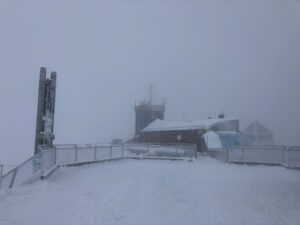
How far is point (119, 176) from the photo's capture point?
13.5m

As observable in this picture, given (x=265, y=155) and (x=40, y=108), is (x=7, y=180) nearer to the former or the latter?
(x=40, y=108)

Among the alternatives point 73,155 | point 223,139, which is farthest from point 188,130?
point 73,155

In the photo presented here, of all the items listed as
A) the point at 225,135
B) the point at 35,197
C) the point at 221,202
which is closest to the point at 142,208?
the point at 221,202

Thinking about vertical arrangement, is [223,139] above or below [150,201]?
above

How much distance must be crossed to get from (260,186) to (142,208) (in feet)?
18.0

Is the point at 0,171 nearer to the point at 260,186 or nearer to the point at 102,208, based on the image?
the point at 102,208

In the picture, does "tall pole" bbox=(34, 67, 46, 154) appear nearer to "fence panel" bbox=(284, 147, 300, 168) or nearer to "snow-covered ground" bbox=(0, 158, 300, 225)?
"snow-covered ground" bbox=(0, 158, 300, 225)

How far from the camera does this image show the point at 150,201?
30.1 ft

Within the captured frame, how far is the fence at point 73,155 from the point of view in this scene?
11.4 metres

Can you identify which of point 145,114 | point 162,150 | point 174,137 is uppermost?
point 145,114

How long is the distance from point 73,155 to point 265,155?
465 inches

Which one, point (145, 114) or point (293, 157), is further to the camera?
point (145, 114)

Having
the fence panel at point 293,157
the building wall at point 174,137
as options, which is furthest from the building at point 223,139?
A: the fence panel at point 293,157

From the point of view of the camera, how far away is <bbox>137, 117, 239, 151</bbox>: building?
126ft
